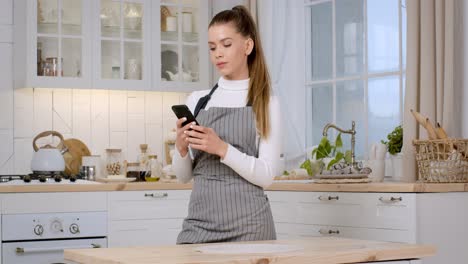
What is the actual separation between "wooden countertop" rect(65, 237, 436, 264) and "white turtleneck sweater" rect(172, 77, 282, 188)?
206mm

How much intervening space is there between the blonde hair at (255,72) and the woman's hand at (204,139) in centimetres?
18

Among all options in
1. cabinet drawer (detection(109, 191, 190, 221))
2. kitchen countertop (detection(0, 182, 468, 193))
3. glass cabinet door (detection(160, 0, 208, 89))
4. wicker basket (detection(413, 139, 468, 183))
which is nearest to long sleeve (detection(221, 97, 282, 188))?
kitchen countertop (detection(0, 182, 468, 193))

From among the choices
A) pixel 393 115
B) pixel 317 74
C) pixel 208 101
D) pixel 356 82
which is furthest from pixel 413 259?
pixel 317 74

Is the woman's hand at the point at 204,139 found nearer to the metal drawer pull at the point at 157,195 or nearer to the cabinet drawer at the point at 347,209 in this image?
the cabinet drawer at the point at 347,209

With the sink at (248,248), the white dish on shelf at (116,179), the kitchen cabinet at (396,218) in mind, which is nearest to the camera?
the sink at (248,248)

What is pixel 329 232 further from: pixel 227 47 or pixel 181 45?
pixel 181 45

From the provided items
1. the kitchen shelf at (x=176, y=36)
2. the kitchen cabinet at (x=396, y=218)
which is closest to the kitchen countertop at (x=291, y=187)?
the kitchen cabinet at (x=396, y=218)

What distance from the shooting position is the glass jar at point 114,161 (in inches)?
195

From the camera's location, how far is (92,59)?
4.82 metres

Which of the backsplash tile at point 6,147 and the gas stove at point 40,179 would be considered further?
the backsplash tile at point 6,147

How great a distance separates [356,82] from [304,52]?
55 centimetres

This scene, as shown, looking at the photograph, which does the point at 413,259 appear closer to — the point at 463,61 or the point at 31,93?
the point at 463,61

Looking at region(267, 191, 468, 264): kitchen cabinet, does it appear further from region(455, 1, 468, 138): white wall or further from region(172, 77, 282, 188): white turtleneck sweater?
region(172, 77, 282, 188): white turtleneck sweater

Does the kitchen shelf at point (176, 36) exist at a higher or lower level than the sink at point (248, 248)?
higher
